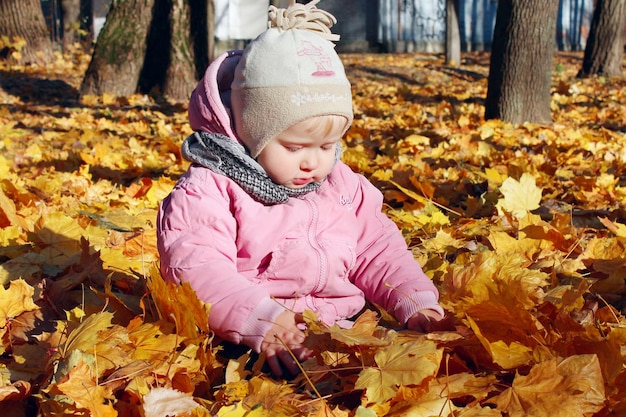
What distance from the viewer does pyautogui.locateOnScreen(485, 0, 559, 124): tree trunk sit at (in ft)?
21.8

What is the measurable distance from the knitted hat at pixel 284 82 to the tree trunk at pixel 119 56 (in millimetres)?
7387

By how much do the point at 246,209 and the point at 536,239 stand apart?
1.30 metres

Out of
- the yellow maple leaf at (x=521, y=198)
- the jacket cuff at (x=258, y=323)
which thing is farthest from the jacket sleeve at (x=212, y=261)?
the yellow maple leaf at (x=521, y=198)

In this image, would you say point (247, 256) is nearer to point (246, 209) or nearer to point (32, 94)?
point (246, 209)

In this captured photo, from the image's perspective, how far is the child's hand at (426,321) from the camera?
1.92 metres

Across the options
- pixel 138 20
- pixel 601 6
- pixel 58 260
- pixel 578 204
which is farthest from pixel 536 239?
pixel 601 6

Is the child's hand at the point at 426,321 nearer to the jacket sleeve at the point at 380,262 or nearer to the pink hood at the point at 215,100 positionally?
the jacket sleeve at the point at 380,262

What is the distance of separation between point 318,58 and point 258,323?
30.3 inches

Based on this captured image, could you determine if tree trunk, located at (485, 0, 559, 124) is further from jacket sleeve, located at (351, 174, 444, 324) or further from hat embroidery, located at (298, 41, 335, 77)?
hat embroidery, located at (298, 41, 335, 77)

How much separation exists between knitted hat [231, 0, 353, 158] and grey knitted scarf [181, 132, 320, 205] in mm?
57

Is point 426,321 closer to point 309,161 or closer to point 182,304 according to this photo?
point 309,161

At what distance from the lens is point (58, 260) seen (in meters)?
2.71

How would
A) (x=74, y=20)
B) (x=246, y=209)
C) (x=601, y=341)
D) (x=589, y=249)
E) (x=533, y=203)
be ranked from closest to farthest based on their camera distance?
1. (x=601, y=341)
2. (x=246, y=209)
3. (x=589, y=249)
4. (x=533, y=203)
5. (x=74, y=20)

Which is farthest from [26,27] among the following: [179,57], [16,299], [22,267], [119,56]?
[16,299]
